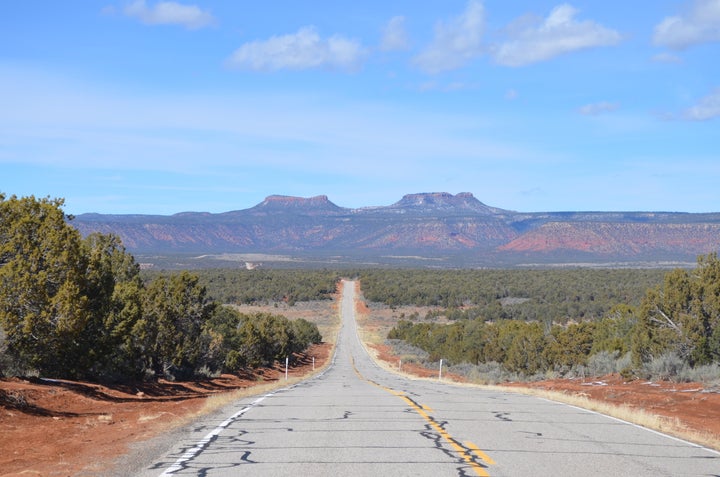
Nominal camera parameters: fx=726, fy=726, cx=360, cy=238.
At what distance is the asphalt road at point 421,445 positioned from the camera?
8.62 m

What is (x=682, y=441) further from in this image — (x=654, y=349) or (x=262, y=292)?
(x=262, y=292)

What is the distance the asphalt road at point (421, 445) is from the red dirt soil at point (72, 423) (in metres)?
0.99

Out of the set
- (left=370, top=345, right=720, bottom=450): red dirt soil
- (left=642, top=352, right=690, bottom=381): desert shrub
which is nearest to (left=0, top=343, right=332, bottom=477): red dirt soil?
(left=370, top=345, right=720, bottom=450): red dirt soil

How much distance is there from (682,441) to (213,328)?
32.3 m

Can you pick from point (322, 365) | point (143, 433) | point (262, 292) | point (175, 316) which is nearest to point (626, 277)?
point (262, 292)

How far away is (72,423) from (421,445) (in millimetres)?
7586

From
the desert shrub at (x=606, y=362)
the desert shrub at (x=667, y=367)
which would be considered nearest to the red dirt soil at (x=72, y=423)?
the desert shrub at (x=667, y=367)

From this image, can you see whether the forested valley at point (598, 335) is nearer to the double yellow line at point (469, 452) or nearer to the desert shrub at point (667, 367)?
the desert shrub at point (667, 367)

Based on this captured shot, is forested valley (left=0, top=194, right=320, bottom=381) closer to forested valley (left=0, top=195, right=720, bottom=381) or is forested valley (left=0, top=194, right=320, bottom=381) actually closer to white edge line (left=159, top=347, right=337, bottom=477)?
forested valley (left=0, top=195, right=720, bottom=381)

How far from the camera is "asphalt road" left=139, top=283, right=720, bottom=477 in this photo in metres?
8.62

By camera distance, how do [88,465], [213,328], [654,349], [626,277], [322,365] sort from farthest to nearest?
[626,277]
[322,365]
[213,328]
[654,349]
[88,465]

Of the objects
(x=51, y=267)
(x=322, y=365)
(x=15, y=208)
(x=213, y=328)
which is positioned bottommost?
(x=322, y=365)

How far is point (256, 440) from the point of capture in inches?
415

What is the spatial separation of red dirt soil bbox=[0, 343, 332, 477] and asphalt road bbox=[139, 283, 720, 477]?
993 millimetres
